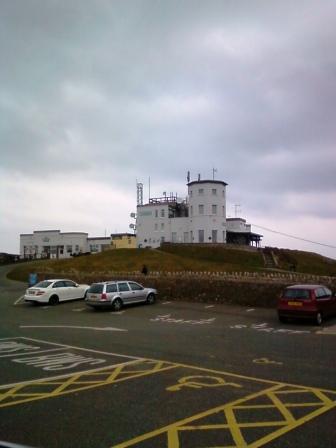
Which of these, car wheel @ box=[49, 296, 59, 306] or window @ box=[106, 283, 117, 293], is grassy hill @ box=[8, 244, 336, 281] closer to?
car wheel @ box=[49, 296, 59, 306]

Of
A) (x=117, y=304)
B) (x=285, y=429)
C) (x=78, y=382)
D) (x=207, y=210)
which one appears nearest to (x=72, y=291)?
(x=117, y=304)

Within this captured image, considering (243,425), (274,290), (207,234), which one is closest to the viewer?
(243,425)

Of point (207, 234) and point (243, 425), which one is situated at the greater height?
point (207, 234)

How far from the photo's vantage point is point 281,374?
10703 mm

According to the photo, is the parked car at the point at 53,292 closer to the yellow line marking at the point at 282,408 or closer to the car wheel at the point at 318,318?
the car wheel at the point at 318,318

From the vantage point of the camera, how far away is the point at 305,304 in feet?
67.8

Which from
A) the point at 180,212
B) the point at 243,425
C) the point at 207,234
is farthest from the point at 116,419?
the point at 180,212

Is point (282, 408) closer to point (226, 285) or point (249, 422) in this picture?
point (249, 422)

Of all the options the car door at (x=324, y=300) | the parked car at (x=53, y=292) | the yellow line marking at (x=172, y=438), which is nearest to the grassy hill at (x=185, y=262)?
the parked car at (x=53, y=292)

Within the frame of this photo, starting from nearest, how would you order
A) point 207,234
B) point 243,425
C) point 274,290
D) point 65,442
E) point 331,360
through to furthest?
point 65,442 < point 243,425 < point 331,360 < point 274,290 < point 207,234

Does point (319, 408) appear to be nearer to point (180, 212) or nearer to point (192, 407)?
point (192, 407)

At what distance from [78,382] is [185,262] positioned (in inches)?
1757

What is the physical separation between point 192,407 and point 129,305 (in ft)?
70.2

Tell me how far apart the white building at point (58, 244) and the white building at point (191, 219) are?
64.7 ft
